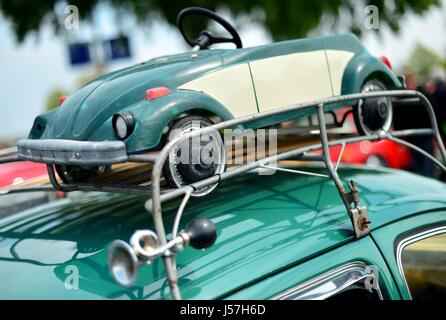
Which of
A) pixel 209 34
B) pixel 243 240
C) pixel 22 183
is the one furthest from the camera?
pixel 22 183

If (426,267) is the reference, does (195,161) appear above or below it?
above

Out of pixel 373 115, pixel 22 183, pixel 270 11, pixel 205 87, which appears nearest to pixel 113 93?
pixel 205 87

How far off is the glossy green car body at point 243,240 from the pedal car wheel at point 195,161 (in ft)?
0.48

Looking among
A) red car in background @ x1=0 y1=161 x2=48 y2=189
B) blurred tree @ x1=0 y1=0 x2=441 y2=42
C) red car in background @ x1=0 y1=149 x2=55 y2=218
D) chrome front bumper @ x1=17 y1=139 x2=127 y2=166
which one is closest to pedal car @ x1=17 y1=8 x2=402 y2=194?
chrome front bumper @ x1=17 y1=139 x2=127 y2=166

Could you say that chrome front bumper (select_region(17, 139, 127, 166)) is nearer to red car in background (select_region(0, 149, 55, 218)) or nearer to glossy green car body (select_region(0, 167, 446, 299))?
glossy green car body (select_region(0, 167, 446, 299))

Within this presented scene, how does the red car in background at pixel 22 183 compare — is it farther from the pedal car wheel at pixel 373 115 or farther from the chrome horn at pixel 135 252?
the chrome horn at pixel 135 252

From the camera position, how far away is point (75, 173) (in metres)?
2.40

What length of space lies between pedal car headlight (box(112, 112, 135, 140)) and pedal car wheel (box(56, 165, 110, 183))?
0.52m

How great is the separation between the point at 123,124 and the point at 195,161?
259mm

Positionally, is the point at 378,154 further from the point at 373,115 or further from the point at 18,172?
the point at 373,115

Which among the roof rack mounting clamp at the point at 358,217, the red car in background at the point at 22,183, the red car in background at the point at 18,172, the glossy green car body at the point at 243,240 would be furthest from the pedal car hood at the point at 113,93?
the red car in background at the point at 18,172

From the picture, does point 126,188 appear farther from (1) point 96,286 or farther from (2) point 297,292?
(2) point 297,292

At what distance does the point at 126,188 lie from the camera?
1.85m
